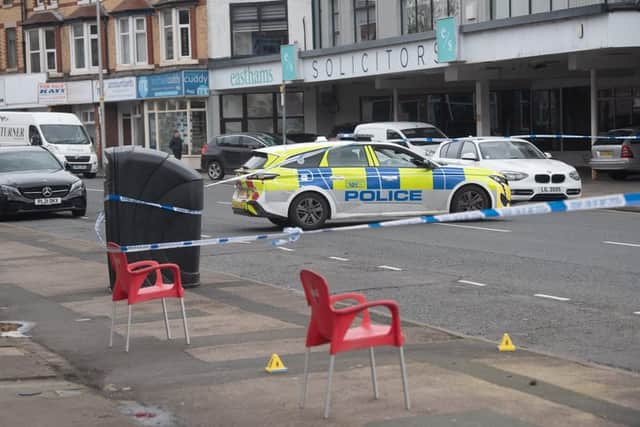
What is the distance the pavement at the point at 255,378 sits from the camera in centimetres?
720

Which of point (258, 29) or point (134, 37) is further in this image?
point (134, 37)

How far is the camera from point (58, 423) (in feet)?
23.5

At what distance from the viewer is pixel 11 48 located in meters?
60.2

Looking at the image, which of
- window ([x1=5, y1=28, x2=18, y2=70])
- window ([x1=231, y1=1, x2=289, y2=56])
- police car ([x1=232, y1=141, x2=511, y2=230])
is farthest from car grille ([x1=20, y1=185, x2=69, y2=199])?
window ([x1=5, y1=28, x2=18, y2=70])

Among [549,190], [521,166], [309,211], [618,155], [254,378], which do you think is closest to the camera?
[254,378]

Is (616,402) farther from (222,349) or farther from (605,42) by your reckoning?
(605,42)

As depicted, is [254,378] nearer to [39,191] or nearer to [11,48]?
[39,191]

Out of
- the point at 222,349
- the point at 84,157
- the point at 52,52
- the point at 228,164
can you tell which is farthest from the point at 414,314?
the point at 52,52

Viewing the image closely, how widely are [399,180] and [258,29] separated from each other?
30.4m

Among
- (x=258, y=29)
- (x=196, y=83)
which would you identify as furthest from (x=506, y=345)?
(x=196, y=83)

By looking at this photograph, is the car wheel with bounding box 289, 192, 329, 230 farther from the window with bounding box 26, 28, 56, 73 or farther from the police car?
the window with bounding box 26, 28, 56, 73

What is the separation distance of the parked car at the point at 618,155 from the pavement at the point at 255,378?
19290mm

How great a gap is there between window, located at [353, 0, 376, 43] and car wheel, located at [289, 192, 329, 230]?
939 inches

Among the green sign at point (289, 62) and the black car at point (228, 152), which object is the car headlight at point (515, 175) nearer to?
the black car at point (228, 152)
